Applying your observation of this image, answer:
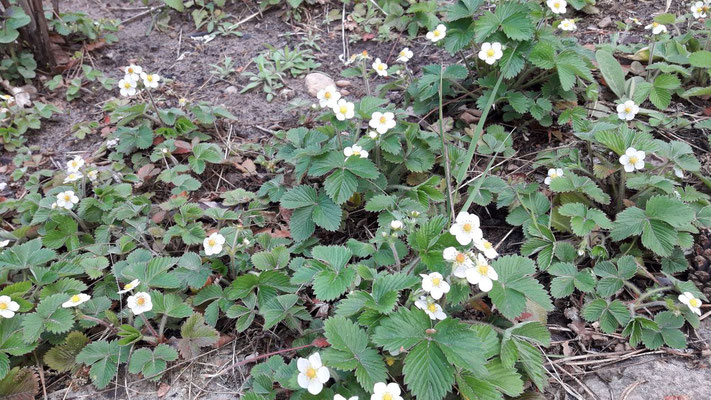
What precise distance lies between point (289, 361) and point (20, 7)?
3.21m

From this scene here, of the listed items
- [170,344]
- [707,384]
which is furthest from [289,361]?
[707,384]

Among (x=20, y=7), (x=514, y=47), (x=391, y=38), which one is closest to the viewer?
(x=514, y=47)

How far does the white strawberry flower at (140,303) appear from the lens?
183 centimetres

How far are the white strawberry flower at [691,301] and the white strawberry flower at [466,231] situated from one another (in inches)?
35.2

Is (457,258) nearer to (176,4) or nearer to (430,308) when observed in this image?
(430,308)

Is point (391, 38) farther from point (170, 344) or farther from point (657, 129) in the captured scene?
point (170, 344)

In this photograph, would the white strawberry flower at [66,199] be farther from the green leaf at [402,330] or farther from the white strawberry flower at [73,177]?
the green leaf at [402,330]

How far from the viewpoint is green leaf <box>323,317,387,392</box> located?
1.49 m

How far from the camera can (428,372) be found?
1.45 meters

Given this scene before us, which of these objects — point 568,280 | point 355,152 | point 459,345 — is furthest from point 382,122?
point 459,345

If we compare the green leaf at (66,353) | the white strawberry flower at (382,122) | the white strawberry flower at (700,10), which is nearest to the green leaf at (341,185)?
the white strawberry flower at (382,122)

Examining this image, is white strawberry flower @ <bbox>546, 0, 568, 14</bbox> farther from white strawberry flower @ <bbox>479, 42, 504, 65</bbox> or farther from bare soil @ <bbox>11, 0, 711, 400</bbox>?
bare soil @ <bbox>11, 0, 711, 400</bbox>

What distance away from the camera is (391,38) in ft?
12.2

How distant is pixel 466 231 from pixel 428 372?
0.47 metres
